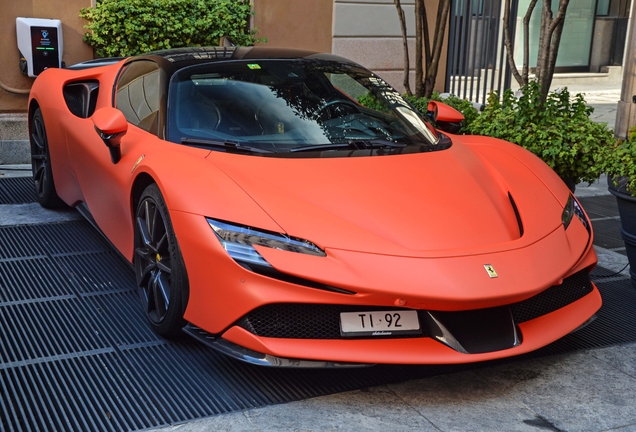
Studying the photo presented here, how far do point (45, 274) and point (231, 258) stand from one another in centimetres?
→ 201

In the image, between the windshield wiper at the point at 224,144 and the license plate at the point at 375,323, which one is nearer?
the license plate at the point at 375,323

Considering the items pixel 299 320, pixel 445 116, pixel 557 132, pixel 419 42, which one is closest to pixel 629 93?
pixel 419 42

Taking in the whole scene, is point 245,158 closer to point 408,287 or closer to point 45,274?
point 408,287

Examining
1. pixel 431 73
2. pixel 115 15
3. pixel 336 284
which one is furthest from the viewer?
pixel 115 15

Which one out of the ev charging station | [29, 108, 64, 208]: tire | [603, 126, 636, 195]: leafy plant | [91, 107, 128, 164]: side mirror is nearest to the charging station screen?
the ev charging station

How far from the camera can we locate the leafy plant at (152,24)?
8.52 metres

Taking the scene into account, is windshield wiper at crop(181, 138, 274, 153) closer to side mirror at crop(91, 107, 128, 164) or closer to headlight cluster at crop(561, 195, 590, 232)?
side mirror at crop(91, 107, 128, 164)

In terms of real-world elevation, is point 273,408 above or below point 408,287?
below

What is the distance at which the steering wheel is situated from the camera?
4.31m

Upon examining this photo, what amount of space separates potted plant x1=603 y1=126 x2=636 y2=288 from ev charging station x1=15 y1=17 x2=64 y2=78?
5690mm

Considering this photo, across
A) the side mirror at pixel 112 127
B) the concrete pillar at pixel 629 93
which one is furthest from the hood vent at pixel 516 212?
the concrete pillar at pixel 629 93

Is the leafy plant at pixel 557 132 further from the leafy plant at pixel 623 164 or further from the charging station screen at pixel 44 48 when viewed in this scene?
the charging station screen at pixel 44 48

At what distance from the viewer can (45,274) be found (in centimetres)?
480

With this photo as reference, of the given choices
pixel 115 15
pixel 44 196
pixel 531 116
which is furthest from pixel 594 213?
pixel 115 15
